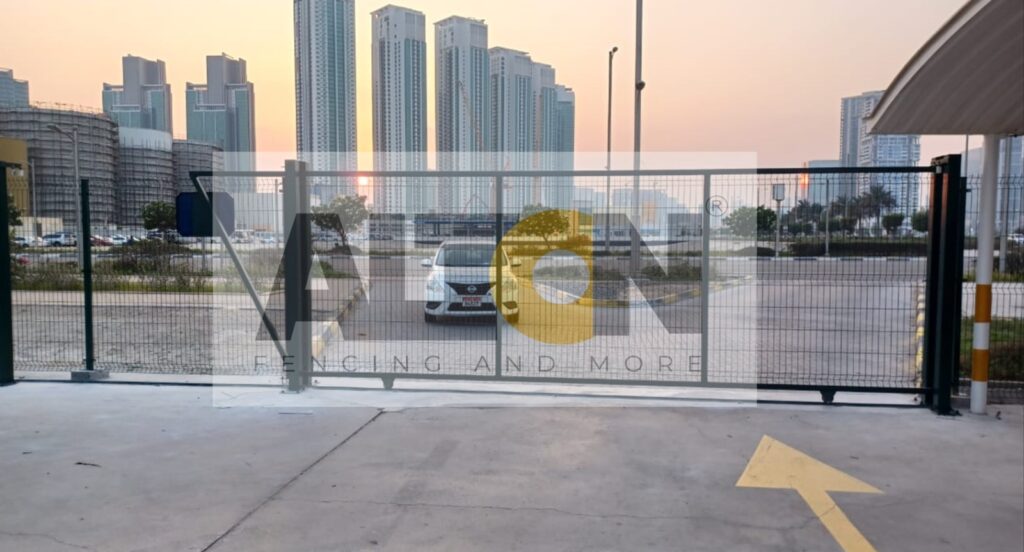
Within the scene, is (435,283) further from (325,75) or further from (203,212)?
(325,75)

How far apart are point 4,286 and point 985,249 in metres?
10.2

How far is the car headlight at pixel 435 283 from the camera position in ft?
25.9

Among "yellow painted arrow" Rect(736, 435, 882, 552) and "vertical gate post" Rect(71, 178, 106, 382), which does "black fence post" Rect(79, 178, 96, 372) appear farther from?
"yellow painted arrow" Rect(736, 435, 882, 552)

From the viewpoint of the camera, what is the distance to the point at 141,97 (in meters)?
49.1

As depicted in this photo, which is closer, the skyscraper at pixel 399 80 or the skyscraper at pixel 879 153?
the skyscraper at pixel 879 153

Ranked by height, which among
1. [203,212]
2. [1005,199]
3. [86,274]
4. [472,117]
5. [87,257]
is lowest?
[86,274]

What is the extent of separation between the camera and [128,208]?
24.7ft

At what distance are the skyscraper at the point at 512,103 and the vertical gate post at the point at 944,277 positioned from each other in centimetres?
2527

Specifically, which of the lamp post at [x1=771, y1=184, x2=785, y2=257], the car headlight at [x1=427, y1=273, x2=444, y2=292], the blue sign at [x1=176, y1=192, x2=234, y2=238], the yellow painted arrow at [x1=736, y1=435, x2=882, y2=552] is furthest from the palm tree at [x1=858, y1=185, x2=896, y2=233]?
the blue sign at [x1=176, y1=192, x2=234, y2=238]

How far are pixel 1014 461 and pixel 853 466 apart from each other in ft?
4.31

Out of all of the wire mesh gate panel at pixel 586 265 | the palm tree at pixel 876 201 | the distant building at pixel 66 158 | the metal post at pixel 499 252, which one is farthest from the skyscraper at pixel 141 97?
the palm tree at pixel 876 201

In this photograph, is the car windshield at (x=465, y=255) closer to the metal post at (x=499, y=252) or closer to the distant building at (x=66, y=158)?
the metal post at (x=499, y=252)

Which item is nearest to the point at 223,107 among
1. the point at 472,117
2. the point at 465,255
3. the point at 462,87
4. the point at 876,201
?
the point at 462,87

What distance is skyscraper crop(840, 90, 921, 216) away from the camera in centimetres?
625
